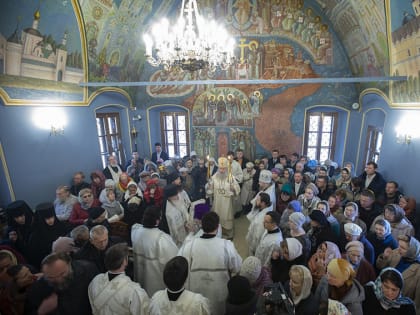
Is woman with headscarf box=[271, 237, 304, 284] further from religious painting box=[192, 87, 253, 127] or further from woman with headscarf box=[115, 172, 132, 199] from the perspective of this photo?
religious painting box=[192, 87, 253, 127]

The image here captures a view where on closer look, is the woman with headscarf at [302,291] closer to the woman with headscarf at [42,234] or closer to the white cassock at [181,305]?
the white cassock at [181,305]

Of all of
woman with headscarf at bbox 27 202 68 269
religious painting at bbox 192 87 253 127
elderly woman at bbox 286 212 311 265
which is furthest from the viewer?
religious painting at bbox 192 87 253 127

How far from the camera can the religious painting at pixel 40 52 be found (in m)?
5.69

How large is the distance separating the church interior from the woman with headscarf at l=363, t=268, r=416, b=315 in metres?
4.95

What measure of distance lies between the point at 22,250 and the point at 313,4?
11.8 metres

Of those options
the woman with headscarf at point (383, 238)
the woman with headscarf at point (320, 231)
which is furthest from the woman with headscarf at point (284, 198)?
the woman with headscarf at point (383, 238)

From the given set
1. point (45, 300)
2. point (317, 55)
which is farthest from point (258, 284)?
point (317, 55)

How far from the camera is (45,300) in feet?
8.28

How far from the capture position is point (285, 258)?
340cm

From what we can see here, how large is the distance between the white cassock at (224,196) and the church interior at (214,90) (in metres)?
2.86

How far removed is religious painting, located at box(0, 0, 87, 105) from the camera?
5691 mm

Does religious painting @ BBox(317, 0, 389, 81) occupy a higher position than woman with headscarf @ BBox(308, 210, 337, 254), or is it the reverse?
religious painting @ BBox(317, 0, 389, 81)

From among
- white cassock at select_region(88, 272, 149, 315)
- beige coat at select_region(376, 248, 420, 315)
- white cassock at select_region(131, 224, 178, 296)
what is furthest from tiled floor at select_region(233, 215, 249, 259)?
white cassock at select_region(88, 272, 149, 315)

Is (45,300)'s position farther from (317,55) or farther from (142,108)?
(317,55)
